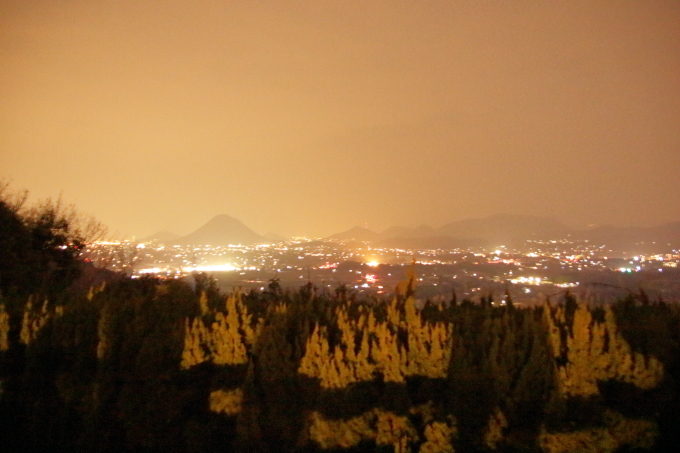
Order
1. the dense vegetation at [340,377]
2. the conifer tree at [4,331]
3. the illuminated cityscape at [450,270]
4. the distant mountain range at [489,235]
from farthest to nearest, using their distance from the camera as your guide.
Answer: the distant mountain range at [489,235] → the illuminated cityscape at [450,270] → the conifer tree at [4,331] → the dense vegetation at [340,377]

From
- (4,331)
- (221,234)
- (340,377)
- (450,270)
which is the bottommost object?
(340,377)

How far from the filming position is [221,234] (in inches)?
882

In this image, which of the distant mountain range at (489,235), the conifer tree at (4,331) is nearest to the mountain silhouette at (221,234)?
the distant mountain range at (489,235)

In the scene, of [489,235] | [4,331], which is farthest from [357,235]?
[4,331]

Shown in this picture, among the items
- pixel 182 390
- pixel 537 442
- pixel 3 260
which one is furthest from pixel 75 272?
pixel 537 442

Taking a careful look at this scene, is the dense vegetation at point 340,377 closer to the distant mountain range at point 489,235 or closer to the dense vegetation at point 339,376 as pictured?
the dense vegetation at point 339,376

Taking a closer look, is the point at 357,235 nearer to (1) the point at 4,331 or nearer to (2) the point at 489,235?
(2) the point at 489,235

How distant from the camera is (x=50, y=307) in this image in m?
5.66

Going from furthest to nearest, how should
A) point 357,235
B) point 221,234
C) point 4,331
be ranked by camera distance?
point 221,234
point 357,235
point 4,331

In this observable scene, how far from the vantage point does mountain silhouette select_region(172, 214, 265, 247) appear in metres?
21.2

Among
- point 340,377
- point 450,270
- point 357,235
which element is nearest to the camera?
point 340,377

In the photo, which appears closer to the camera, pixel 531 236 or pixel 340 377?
pixel 340 377

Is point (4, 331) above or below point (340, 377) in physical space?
above

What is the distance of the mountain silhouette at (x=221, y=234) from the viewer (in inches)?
834
